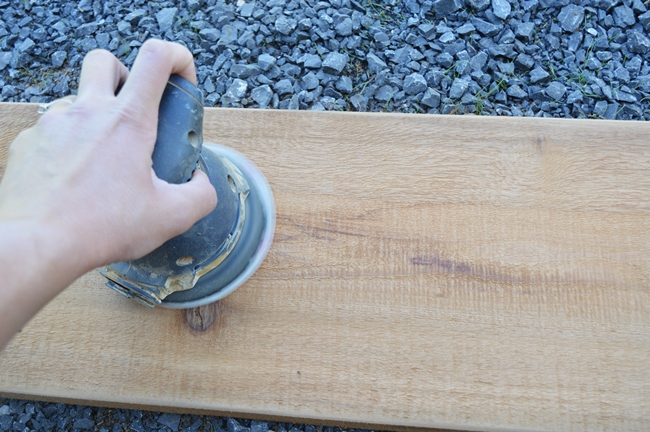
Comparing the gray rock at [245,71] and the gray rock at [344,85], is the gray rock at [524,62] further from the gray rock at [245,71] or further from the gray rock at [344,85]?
the gray rock at [245,71]

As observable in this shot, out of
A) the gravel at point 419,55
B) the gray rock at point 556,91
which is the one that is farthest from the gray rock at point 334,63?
the gray rock at point 556,91

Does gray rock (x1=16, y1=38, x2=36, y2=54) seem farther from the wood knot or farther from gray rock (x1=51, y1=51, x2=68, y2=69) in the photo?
the wood knot

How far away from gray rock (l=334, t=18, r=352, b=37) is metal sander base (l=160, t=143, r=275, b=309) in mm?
765

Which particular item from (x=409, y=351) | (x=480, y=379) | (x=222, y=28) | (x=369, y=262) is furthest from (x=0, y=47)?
(x=480, y=379)

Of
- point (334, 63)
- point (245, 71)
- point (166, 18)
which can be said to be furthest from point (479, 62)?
point (166, 18)

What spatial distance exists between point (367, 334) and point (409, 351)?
0.07m

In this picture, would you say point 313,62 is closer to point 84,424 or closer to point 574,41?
point 574,41

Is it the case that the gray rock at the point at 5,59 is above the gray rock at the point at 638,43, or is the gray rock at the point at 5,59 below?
below

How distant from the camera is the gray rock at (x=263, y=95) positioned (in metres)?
1.42

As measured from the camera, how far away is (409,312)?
82 centimetres

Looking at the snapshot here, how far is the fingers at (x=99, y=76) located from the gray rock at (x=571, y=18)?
1.31 metres

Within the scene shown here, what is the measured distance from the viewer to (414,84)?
1.41 m

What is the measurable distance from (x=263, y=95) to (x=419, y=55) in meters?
0.45

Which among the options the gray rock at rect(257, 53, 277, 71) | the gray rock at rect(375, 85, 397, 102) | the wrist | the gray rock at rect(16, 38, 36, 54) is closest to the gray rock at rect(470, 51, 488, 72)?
the gray rock at rect(375, 85, 397, 102)
